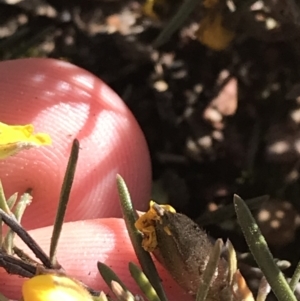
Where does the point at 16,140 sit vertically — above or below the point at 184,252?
above

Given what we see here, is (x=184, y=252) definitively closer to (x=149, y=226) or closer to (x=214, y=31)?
(x=149, y=226)

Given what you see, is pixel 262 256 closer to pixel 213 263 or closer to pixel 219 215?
Answer: pixel 213 263

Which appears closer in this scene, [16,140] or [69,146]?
[16,140]

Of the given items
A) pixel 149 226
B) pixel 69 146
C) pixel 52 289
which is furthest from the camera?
pixel 69 146

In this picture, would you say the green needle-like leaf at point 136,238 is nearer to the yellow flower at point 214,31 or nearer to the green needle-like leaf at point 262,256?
the green needle-like leaf at point 262,256

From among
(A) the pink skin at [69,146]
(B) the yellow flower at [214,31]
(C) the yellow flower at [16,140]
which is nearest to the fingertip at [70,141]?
(A) the pink skin at [69,146]

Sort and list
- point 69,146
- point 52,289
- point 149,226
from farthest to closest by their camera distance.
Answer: point 69,146
point 149,226
point 52,289

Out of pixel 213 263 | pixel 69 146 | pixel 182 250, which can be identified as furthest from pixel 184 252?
pixel 69 146
